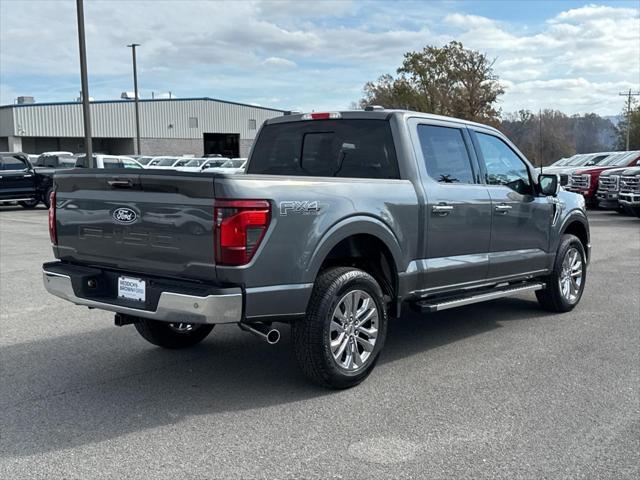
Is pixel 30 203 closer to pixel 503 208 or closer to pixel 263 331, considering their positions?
pixel 503 208

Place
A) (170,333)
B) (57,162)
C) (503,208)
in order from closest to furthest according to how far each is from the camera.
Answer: (170,333), (503,208), (57,162)

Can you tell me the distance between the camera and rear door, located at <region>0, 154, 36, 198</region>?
21859 mm

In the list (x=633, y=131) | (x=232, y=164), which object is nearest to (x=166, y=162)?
(x=232, y=164)

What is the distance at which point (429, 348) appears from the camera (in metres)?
5.97

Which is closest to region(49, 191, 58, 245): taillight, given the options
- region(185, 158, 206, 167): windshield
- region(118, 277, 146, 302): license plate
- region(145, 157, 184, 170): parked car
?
region(118, 277, 146, 302): license plate

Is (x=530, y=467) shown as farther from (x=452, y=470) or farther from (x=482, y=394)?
(x=482, y=394)

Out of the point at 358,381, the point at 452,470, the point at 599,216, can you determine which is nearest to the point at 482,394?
the point at 358,381

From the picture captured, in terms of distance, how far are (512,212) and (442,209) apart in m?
1.22

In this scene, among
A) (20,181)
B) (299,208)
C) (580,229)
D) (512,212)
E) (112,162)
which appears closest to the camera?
(299,208)

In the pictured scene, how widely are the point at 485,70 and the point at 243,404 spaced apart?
48760 mm

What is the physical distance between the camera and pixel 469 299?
5.84 m

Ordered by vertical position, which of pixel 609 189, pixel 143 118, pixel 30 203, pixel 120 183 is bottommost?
pixel 30 203

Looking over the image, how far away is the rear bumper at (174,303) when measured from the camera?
410 cm

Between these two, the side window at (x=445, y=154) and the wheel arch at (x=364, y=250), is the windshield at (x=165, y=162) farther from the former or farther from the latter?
the wheel arch at (x=364, y=250)
